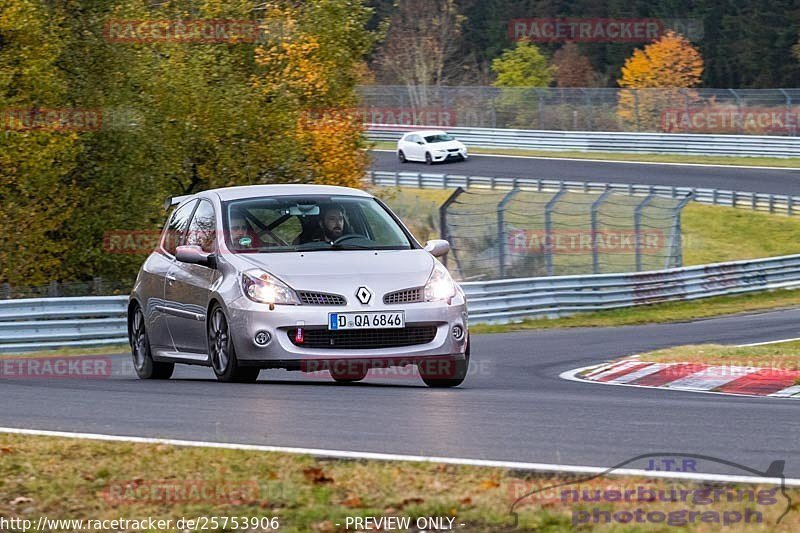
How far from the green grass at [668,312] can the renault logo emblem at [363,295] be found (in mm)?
13223

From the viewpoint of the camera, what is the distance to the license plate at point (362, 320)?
10.1 metres

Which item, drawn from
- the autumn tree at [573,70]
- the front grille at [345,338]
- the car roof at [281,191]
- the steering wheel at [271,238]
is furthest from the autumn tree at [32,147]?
the autumn tree at [573,70]

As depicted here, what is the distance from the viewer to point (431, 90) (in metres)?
68.1

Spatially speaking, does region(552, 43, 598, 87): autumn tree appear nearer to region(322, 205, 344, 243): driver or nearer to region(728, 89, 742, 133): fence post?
region(728, 89, 742, 133): fence post

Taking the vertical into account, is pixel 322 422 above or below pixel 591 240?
above

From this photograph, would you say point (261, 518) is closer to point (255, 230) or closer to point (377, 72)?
point (255, 230)

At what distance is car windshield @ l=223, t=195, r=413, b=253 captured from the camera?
10.9 m

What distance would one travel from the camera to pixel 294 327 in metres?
10.1

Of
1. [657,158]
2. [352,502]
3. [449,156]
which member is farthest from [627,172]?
[352,502]

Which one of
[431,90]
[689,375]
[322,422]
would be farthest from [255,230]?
[431,90]

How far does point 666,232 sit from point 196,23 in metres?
11.5

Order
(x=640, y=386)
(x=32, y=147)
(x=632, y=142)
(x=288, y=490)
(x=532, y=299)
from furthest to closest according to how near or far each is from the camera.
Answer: (x=632, y=142), (x=32, y=147), (x=532, y=299), (x=640, y=386), (x=288, y=490)

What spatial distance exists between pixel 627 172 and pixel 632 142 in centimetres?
583

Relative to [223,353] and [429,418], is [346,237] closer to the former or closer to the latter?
[223,353]
